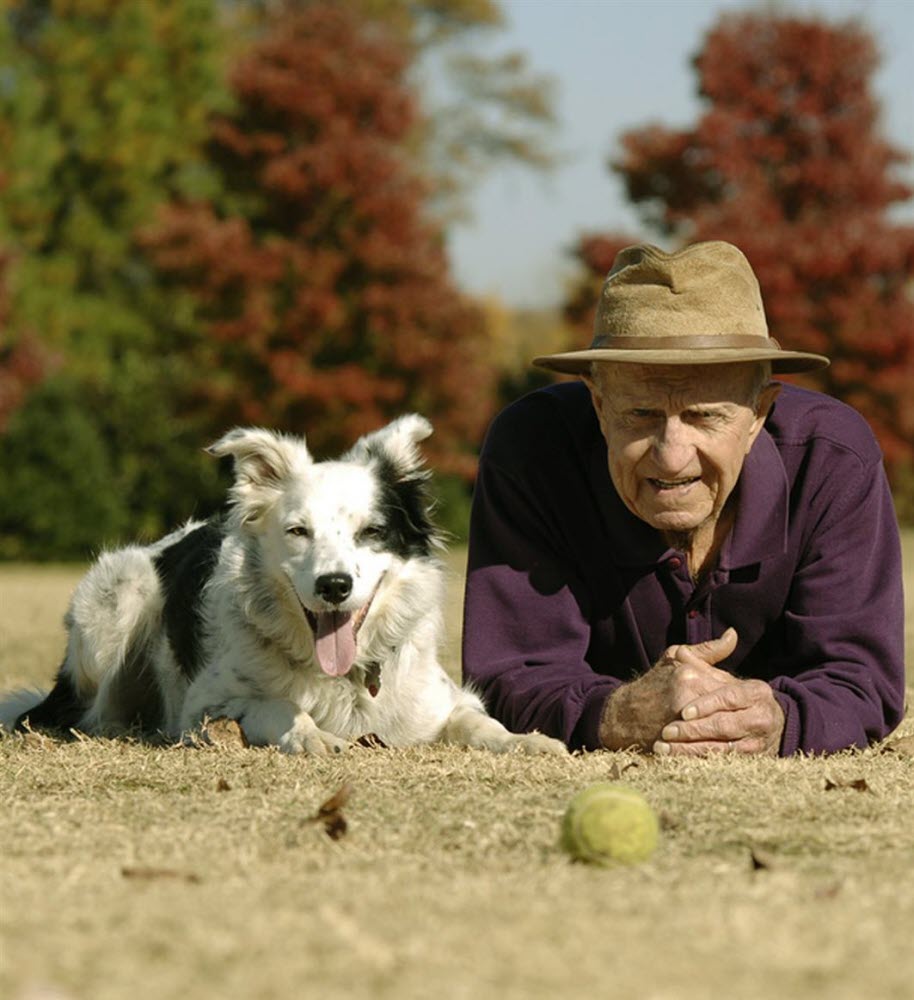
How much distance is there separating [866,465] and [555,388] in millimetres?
1121

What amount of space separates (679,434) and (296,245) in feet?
65.2

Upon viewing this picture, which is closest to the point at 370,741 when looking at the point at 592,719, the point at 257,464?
the point at 592,719

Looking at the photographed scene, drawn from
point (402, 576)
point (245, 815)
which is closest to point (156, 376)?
point (402, 576)

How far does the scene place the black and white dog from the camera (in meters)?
5.38

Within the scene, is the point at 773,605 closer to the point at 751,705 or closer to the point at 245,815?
the point at 751,705

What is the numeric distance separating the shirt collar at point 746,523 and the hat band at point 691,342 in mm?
394

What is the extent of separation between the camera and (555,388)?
5.72 m

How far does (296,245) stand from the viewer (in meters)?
24.1

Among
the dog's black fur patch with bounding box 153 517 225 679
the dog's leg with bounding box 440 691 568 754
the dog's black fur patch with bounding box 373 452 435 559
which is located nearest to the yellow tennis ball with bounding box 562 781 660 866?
the dog's leg with bounding box 440 691 568 754

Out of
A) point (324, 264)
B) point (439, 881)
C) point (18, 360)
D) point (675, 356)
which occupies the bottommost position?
point (439, 881)

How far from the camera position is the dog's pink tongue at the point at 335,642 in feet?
17.9

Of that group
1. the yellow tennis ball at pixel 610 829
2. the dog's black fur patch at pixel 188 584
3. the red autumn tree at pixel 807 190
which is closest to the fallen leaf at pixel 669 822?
the yellow tennis ball at pixel 610 829

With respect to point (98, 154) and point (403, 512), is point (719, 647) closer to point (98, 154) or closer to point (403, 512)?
point (403, 512)

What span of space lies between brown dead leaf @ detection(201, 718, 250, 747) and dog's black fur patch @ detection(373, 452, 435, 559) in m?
0.79
